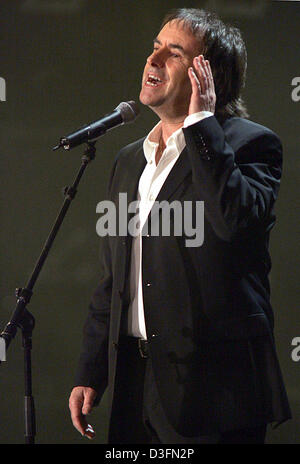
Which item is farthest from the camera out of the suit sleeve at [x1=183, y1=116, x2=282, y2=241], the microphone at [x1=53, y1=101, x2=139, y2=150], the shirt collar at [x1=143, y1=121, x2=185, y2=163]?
the shirt collar at [x1=143, y1=121, x2=185, y2=163]

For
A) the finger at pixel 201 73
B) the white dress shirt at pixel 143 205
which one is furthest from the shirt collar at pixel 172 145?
the finger at pixel 201 73

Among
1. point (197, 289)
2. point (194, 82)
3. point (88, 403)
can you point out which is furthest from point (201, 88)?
point (88, 403)

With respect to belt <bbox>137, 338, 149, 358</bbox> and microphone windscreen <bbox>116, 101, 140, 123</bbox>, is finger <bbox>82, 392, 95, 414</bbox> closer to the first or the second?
belt <bbox>137, 338, 149, 358</bbox>

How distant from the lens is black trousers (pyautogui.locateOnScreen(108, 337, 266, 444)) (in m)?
1.71

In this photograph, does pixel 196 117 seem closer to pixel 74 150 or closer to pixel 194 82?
pixel 194 82

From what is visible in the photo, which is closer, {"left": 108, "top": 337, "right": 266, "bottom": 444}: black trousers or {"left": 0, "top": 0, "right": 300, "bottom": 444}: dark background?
{"left": 108, "top": 337, "right": 266, "bottom": 444}: black trousers

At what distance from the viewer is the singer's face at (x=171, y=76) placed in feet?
6.11

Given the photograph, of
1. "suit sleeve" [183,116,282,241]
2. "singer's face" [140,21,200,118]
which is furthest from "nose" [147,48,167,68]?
"suit sleeve" [183,116,282,241]

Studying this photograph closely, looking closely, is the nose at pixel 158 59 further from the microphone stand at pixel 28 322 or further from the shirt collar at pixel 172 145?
the microphone stand at pixel 28 322

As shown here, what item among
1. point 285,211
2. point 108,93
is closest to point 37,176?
point 108,93

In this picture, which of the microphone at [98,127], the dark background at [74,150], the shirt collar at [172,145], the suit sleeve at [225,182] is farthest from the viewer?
the dark background at [74,150]

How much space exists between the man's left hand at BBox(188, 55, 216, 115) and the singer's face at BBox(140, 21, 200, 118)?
21 centimetres

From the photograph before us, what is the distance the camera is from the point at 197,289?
1.71 meters

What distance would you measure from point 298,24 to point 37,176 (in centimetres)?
115
